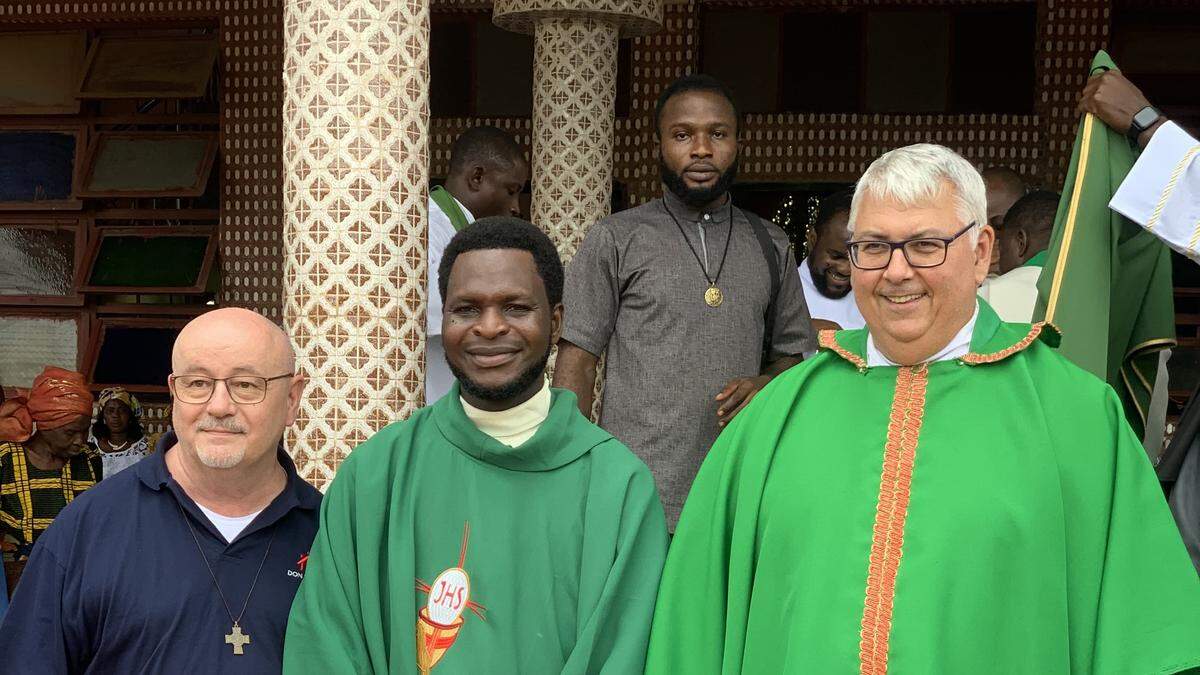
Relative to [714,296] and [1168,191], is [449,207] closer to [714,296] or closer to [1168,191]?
[714,296]

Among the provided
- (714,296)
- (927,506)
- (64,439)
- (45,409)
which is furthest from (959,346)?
(45,409)

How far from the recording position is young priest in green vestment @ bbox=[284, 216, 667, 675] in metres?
2.91

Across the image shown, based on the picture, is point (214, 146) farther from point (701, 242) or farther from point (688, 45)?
point (701, 242)

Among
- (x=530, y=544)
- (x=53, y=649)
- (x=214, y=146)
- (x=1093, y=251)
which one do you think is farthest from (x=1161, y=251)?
(x=214, y=146)

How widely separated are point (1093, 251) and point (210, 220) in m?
6.94

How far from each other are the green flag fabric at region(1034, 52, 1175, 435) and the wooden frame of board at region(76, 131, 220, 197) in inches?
263

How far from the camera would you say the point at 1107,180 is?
384 cm

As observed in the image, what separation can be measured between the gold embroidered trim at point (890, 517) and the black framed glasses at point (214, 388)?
1.37 m

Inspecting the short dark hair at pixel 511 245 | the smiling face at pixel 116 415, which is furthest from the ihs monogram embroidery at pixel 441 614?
the smiling face at pixel 116 415

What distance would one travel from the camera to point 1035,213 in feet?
16.5

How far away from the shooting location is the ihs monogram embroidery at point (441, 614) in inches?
115

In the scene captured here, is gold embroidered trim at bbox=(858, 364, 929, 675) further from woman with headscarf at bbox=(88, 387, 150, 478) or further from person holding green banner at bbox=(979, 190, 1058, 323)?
woman with headscarf at bbox=(88, 387, 150, 478)

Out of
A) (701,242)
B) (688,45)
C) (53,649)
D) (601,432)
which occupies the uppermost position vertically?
(688,45)

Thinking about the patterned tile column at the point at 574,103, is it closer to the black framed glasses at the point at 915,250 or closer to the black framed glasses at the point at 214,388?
A: the black framed glasses at the point at 214,388
